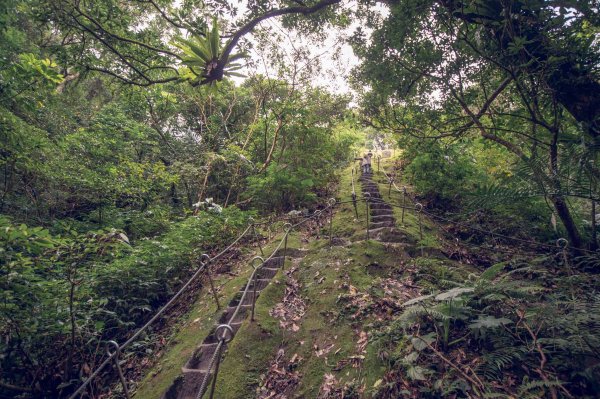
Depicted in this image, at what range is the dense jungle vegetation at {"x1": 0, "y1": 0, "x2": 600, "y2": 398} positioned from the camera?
2.76 m

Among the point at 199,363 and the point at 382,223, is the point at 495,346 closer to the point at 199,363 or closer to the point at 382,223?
the point at 199,363

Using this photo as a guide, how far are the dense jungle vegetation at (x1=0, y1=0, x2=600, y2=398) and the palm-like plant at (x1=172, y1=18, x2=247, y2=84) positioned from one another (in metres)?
0.03

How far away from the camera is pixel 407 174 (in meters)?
9.45

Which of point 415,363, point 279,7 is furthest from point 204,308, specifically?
point 279,7

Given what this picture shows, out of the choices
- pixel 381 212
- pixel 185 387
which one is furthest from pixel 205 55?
pixel 381 212

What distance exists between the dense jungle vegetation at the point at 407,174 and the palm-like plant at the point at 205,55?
27 millimetres

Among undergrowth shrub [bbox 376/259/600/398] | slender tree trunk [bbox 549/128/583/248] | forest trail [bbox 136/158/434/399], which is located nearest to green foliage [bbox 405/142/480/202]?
forest trail [bbox 136/158/434/399]

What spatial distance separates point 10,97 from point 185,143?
7767mm

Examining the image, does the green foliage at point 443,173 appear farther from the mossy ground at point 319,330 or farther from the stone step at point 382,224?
the mossy ground at point 319,330

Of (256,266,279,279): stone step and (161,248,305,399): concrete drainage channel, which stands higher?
(256,266,279,279): stone step

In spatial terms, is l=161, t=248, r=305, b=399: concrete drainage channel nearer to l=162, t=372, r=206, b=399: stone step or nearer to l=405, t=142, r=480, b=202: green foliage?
l=162, t=372, r=206, b=399: stone step

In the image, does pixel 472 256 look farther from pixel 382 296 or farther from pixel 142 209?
pixel 142 209

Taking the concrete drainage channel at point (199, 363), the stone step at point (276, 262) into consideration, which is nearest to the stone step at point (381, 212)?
the stone step at point (276, 262)

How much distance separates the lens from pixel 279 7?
207 inches
